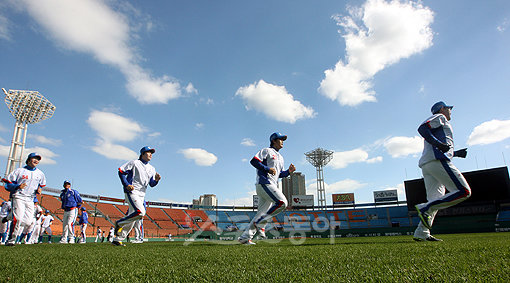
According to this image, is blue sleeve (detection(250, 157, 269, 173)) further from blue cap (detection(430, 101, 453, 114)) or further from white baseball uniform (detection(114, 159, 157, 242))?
blue cap (detection(430, 101, 453, 114))

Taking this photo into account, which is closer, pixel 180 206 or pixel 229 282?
pixel 229 282

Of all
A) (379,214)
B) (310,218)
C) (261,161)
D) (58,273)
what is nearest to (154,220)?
(310,218)

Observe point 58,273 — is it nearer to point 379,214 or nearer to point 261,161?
point 261,161

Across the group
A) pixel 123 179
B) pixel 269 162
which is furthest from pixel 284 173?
pixel 123 179

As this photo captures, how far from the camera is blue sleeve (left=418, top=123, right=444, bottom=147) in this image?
4797 mm

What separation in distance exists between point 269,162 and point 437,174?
3062mm

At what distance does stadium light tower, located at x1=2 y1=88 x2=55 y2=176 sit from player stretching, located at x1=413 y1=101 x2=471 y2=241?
4852cm

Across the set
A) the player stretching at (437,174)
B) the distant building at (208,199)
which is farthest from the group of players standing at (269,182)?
the distant building at (208,199)

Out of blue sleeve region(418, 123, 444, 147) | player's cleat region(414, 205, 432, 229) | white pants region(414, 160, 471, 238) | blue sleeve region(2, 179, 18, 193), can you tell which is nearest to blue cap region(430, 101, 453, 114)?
blue sleeve region(418, 123, 444, 147)

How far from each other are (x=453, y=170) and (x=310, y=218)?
46794 millimetres

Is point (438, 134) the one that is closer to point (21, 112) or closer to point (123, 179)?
point (123, 179)

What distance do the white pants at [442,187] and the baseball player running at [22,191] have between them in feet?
26.8

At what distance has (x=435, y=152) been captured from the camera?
4914 mm

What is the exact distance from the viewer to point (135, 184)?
6.02m
